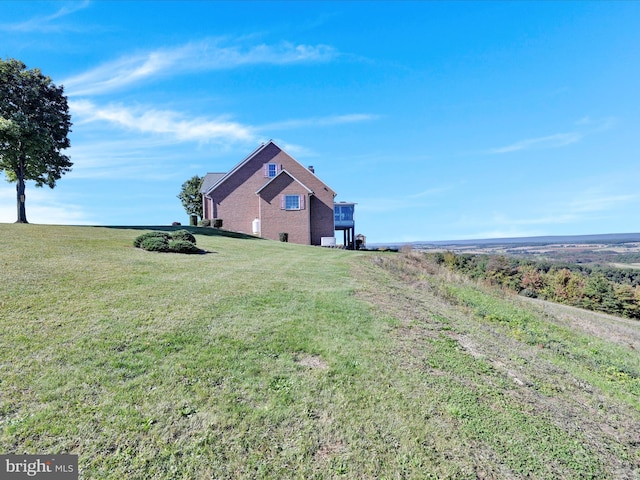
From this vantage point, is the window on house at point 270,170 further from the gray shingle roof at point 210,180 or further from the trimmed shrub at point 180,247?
the trimmed shrub at point 180,247

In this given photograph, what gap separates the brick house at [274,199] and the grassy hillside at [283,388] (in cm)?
2259

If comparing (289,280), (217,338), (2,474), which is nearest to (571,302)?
(289,280)

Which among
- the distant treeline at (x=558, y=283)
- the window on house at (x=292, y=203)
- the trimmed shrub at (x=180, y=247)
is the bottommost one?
the distant treeline at (x=558, y=283)

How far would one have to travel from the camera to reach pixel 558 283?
149 ft

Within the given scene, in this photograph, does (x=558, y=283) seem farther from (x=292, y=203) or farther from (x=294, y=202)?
(x=292, y=203)

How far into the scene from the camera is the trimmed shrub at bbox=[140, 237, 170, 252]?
51.8 ft

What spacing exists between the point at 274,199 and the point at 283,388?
2816cm

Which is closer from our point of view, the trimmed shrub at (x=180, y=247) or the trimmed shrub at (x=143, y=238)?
the trimmed shrub at (x=180, y=247)

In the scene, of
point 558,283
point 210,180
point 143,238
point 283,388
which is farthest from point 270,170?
point 558,283

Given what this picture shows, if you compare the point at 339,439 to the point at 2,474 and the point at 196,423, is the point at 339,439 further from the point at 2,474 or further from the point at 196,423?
the point at 2,474

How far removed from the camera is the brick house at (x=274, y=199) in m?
32.5

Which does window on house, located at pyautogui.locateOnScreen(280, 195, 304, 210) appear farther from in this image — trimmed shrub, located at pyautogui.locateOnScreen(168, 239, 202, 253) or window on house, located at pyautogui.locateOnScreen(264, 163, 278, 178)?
trimmed shrub, located at pyautogui.locateOnScreen(168, 239, 202, 253)

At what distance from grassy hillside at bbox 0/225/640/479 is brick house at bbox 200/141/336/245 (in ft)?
74.1

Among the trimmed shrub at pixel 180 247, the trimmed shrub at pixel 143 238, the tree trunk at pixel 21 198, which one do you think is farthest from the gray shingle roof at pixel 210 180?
the trimmed shrub at pixel 180 247
